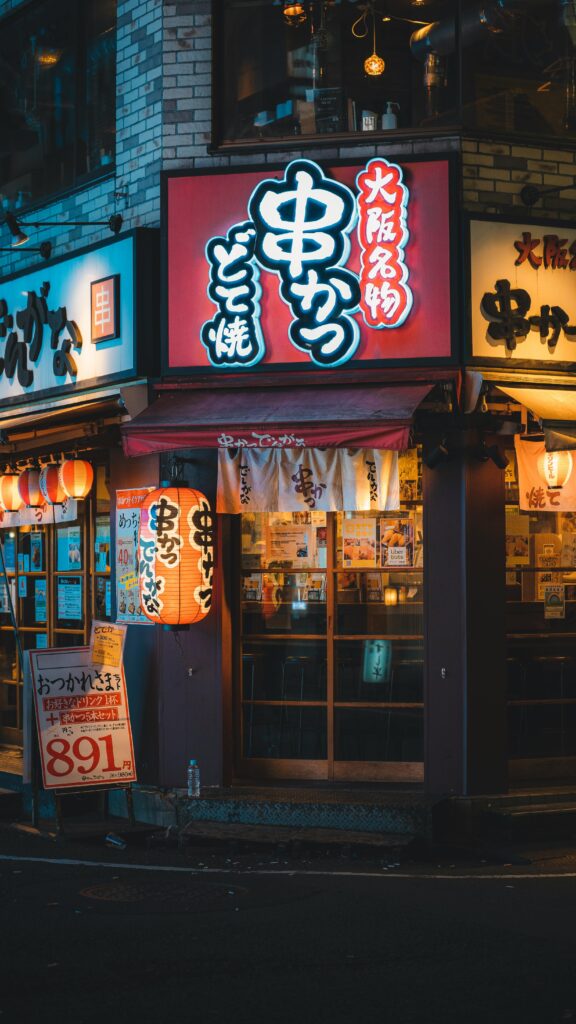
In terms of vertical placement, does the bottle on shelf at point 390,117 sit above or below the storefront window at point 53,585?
above

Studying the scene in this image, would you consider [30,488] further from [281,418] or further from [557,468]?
[557,468]

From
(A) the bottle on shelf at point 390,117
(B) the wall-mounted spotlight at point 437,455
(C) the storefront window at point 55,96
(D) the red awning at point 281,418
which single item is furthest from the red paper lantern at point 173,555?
(C) the storefront window at point 55,96

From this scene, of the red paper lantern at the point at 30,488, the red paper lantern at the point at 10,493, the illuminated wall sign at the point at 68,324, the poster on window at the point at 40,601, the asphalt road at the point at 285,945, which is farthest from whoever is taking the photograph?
the poster on window at the point at 40,601

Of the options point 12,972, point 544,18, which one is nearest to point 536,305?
point 544,18

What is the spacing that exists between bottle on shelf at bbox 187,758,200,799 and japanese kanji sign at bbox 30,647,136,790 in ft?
1.75

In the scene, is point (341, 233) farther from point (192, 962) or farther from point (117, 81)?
point (192, 962)

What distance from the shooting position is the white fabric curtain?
11.8 metres

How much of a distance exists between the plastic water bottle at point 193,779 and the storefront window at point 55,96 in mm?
6427

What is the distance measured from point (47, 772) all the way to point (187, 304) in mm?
4630

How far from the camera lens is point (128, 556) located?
43.3ft

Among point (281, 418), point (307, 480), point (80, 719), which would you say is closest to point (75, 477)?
point (80, 719)

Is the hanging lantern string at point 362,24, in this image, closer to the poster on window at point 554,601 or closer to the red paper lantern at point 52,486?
the red paper lantern at point 52,486

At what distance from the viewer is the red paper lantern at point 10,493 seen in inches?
598

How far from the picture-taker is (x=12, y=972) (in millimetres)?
7555
